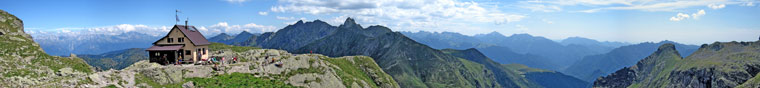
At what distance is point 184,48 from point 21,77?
24587 millimetres

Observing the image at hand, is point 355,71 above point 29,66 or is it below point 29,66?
below

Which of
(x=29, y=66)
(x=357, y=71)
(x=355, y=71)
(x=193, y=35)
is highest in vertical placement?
(x=193, y=35)

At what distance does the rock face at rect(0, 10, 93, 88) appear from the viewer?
37.4 m

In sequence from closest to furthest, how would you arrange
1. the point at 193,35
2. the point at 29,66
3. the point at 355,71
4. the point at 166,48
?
the point at 29,66 < the point at 166,48 < the point at 193,35 < the point at 355,71

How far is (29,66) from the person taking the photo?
4162 cm

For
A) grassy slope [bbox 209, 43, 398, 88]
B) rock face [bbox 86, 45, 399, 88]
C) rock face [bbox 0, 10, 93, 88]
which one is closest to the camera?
rock face [bbox 0, 10, 93, 88]

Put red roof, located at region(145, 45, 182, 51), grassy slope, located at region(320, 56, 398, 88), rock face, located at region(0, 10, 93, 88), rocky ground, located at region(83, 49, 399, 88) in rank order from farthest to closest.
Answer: grassy slope, located at region(320, 56, 398, 88)
red roof, located at region(145, 45, 182, 51)
rocky ground, located at region(83, 49, 399, 88)
rock face, located at region(0, 10, 93, 88)

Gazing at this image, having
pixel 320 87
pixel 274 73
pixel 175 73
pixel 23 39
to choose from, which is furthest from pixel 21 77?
pixel 320 87

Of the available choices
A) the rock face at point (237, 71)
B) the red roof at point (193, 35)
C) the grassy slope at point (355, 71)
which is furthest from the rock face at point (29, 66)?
the grassy slope at point (355, 71)

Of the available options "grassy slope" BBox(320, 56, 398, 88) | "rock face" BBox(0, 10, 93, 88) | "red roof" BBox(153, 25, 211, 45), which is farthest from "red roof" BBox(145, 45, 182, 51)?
"grassy slope" BBox(320, 56, 398, 88)

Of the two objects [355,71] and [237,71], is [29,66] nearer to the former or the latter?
[237,71]

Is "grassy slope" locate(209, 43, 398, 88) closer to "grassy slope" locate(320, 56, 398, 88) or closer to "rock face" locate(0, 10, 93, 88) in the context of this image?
"grassy slope" locate(320, 56, 398, 88)

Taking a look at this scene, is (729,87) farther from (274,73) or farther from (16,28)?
(16,28)

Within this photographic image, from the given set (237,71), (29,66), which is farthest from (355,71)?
(29,66)
